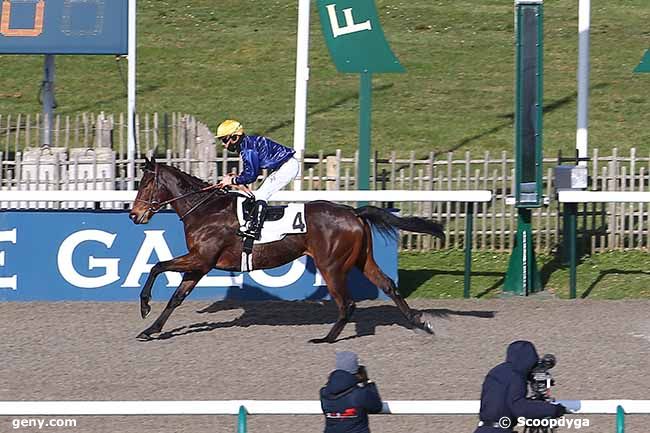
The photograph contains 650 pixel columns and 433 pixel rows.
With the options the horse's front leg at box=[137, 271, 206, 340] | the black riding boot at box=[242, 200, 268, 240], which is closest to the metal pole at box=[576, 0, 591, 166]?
the black riding boot at box=[242, 200, 268, 240]

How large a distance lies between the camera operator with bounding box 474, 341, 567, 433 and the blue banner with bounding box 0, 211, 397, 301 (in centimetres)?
693

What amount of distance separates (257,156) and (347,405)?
19.1ft

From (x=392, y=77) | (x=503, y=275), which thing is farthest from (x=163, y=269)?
(x=392, y=77)

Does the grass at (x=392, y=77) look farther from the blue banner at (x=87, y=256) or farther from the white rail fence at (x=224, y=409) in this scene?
the white rail fence at (x=224, y=409)

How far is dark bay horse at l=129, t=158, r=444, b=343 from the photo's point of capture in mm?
12812

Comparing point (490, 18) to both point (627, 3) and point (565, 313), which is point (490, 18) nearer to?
point (627, 3)

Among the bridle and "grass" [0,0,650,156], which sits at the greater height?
"grass" [0,0,650,156]

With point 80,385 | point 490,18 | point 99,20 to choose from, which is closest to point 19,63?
point 490,18

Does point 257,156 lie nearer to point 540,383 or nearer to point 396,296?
point 396,296

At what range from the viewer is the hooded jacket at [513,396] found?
7.31 metres

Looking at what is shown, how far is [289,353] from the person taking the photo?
12250 mm

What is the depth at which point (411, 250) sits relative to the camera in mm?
16875

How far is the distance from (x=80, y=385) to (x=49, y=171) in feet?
21.0

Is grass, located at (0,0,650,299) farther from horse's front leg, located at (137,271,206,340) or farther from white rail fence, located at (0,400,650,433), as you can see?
white rail fence, located at (0,400,650,433)
